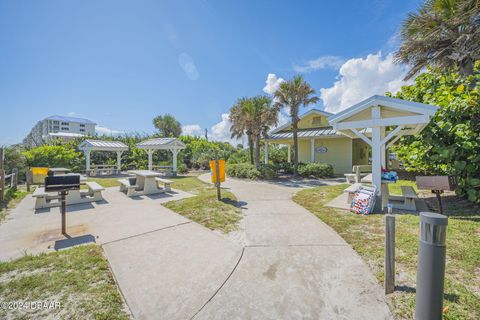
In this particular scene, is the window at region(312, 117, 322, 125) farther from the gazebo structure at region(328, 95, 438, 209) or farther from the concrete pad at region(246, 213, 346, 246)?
the concrete pad at region(246, 213, 346, 246)

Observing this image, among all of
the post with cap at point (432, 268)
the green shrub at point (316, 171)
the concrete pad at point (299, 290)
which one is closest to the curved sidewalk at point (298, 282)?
the concrete pad at point (299, 290)

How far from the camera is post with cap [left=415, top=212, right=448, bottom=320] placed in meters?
1.93

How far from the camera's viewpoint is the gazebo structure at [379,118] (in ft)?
18.1

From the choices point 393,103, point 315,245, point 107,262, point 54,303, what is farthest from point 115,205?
point 393,103

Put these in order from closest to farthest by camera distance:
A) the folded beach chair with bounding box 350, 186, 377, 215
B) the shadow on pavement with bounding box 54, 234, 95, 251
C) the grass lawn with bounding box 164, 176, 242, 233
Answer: the shadow on pavement with bounding box 54, 234, 95, 251, the grass lawn with bounding box 164, 176, 242, 233, the folded beach chair with bounding box 350, 186, 377, 215

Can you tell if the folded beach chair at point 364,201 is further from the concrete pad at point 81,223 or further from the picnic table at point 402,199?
the concrete pad at point 81,223

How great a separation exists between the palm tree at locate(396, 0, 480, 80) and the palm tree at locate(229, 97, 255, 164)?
9157 millimetres

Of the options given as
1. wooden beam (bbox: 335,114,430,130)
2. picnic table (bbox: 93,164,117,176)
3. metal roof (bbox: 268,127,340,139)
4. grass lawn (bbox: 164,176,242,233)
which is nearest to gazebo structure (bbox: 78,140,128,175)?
picnic table (bbox: 93,164,117,176)

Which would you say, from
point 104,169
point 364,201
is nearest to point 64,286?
point 364,201

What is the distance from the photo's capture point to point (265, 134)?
15.8 metres

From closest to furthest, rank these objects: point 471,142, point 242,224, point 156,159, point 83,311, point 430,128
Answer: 1. point 83,311
2. point 242,224
3. point 471,142
4. point 430,128
5. point 156,159

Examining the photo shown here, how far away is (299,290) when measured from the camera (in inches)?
105

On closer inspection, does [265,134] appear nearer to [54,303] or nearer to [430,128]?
[430,128]

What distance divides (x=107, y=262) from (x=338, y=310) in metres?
3.40
